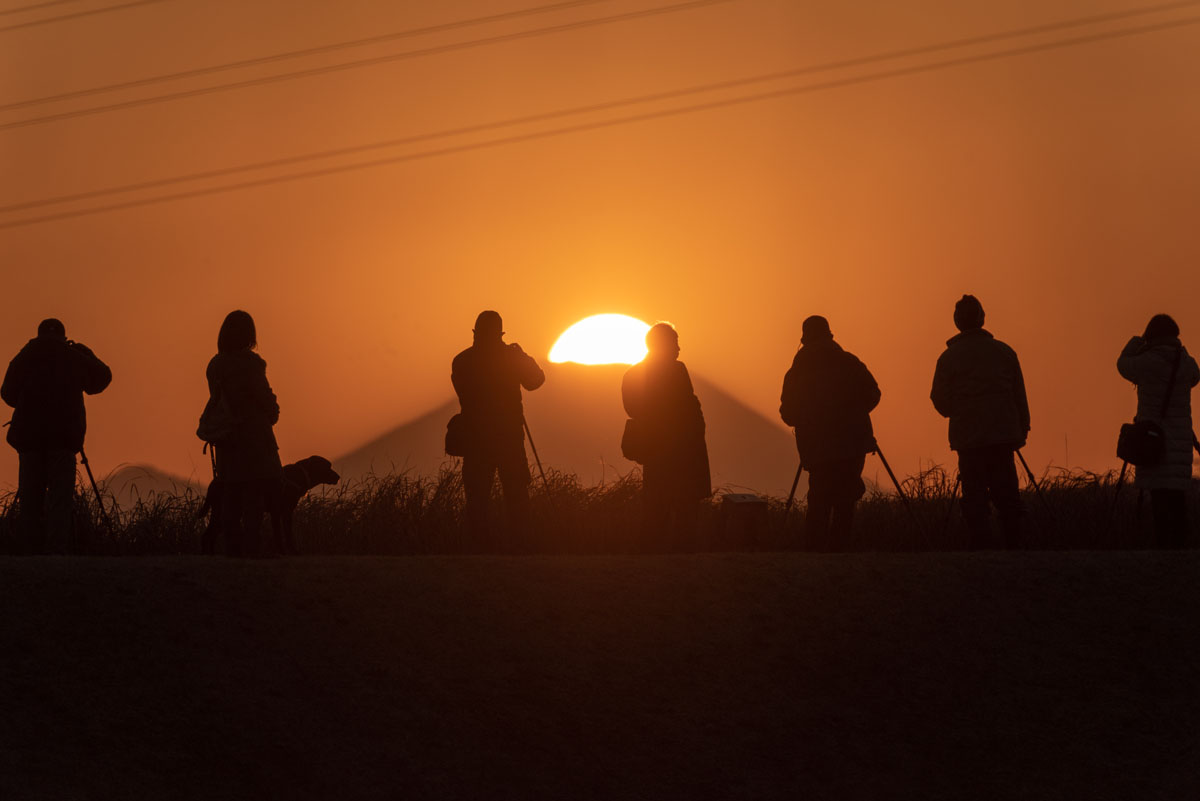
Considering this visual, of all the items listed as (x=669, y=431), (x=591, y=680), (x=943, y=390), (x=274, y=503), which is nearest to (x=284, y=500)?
(x=274, y=503)


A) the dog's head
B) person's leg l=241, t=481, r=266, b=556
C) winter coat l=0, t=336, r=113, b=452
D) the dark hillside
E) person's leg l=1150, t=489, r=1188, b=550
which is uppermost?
winter coat l=0, t=336, r=113, b=452

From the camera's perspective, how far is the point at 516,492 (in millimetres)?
11625

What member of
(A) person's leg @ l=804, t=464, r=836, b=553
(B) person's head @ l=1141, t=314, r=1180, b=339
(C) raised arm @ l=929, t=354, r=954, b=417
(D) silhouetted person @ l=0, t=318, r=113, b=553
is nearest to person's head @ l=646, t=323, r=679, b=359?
(A) person's leg @ l=804, t=464, r=836, b=553

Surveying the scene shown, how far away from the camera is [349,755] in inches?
265

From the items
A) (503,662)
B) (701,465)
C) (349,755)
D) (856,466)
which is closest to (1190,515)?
(856,466)

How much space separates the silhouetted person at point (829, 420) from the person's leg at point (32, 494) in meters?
6.12

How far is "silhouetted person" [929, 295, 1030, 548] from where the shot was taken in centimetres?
1100

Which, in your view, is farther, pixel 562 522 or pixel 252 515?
pixel 562 522

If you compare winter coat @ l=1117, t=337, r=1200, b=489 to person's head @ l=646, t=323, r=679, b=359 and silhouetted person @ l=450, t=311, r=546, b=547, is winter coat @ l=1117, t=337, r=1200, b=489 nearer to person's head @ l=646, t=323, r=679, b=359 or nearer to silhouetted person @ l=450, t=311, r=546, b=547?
person's head @ l=646, t=323, r=679, b=359

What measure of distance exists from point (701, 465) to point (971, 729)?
4.35 meters

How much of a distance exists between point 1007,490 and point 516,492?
3998 millimetres

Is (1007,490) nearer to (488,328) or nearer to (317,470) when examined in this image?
(488,328)

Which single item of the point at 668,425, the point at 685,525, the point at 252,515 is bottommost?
the point at 685,525

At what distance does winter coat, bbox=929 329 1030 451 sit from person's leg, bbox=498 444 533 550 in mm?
3486
